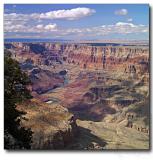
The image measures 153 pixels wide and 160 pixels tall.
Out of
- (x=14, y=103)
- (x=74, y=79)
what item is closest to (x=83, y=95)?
(x=74, y=79)

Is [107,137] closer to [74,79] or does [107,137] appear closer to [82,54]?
[74,79]

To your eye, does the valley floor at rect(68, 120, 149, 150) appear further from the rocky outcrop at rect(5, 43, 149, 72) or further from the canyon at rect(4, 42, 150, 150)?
the rocky outcrop at rect(5, 43, 149, 72)

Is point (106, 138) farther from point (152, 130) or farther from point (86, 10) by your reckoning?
point (86, 10)

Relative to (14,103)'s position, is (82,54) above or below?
above

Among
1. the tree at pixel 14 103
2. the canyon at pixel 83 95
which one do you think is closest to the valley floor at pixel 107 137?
the canyon at pixel 83 95

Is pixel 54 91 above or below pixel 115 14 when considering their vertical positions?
below

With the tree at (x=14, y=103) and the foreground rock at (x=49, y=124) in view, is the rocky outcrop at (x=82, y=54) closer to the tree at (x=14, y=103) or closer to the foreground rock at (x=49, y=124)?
the tree at (x=14, y=103)

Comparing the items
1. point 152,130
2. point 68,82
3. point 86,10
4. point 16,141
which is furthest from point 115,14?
point 16,141
